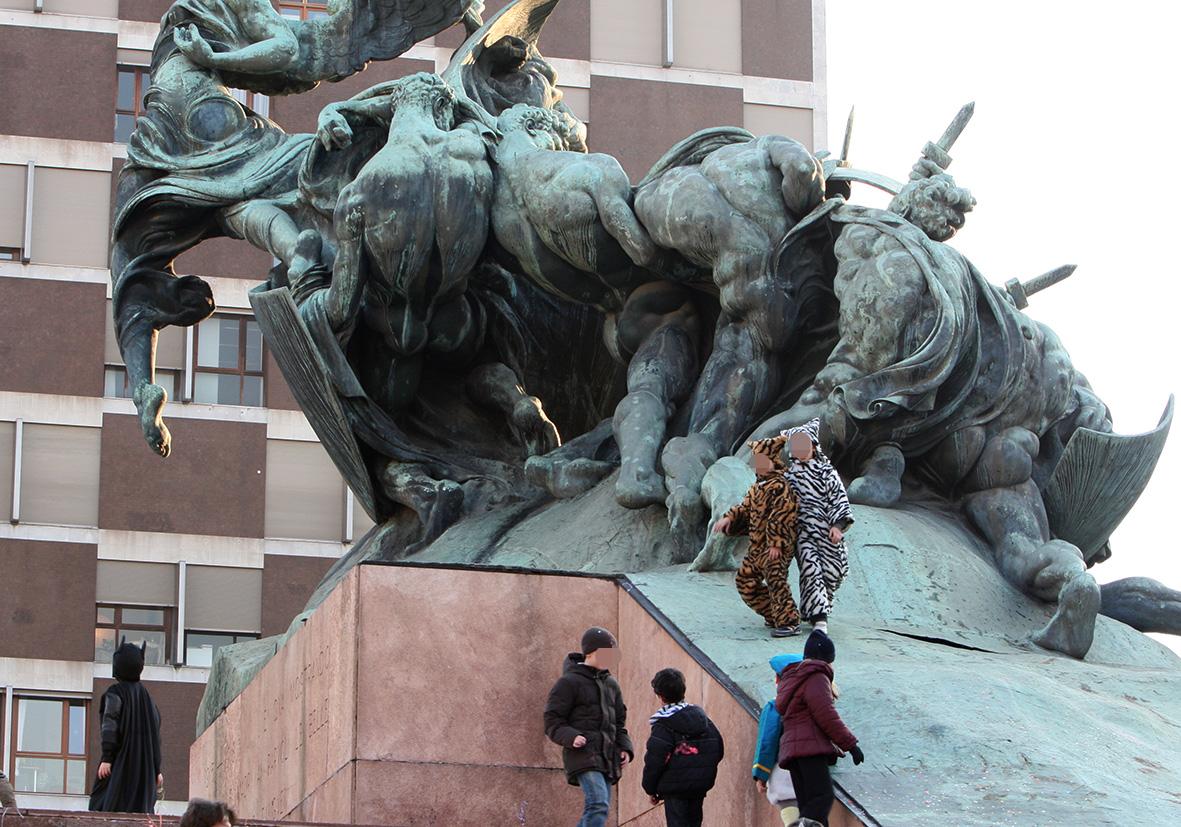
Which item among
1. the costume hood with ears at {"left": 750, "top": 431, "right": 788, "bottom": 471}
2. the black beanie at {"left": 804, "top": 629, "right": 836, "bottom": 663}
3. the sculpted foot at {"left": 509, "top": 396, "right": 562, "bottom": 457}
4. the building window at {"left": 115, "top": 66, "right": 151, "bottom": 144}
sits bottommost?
the black beanie at {"left": 804, "top": 629, "right": 836, "bottom": 663}

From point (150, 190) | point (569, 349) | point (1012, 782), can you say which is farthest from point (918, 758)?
point (150, 190)

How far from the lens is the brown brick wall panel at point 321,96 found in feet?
123

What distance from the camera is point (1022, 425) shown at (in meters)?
15.9

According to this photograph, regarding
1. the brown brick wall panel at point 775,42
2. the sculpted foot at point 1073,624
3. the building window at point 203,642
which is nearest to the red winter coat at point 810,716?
the sculpted foot at point 1073,624

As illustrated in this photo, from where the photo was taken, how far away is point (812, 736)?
34.9 feet

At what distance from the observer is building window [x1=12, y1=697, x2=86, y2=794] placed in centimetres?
3375

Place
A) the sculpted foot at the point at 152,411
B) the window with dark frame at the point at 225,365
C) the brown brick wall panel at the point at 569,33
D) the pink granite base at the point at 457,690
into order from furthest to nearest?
the brown brick wall panel at the point at 569,33 → the window with dark frame at the point at 225,365 → the sculpted foot at the point at 152,411 → the pink granite base at the point at 457,690

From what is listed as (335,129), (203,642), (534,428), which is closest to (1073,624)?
(534,428)

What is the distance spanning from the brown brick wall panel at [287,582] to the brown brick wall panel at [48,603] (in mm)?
2292

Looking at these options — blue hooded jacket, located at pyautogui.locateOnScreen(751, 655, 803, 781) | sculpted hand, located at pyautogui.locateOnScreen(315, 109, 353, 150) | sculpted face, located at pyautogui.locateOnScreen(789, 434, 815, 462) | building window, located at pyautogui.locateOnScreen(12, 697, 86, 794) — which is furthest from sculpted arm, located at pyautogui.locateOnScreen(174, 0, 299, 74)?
building window, located at pyautogui.locateOnScreen(12, 697, 86, 794)

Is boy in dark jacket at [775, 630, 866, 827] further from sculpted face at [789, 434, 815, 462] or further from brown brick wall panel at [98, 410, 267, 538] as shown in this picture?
Result: brown brick wall panel at [98, 410, 267, 538]

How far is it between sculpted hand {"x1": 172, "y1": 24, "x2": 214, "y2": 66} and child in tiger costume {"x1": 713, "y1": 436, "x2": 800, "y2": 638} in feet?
24.7

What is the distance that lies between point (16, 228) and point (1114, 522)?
76.5ft

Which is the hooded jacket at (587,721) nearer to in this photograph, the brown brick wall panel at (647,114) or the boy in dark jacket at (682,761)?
the boy in dark jacket at (682,761)
